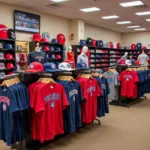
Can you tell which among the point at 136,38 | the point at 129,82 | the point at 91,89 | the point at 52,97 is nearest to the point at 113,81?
the point at 129,82

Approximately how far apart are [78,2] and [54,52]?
8.69 feet

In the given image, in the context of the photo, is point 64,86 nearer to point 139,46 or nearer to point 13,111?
point 13,111

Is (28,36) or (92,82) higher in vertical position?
(28,36)

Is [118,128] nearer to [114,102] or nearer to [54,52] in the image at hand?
[114,102]

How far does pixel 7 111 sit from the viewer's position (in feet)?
9.89

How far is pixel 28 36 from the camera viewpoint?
876 cm

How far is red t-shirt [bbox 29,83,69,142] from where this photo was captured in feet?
10.3

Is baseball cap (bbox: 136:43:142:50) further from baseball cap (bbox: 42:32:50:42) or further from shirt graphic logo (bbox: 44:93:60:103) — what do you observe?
shirt graphic logo (bbox: 44:93:60:103)

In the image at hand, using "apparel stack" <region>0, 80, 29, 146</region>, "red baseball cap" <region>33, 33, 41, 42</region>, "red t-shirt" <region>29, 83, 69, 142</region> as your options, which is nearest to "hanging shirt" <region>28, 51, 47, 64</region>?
"red t-shirt" <region>29, 83, 69, 142</region>

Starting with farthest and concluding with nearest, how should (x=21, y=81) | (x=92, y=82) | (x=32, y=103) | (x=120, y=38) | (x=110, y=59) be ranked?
1. (x=120, y=38)
2. (x=110, y=59)
3. (x=92, y=82)
4. (x=21, y=81)
5. (x=32, y=103)

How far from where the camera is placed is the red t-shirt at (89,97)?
409 centimetres

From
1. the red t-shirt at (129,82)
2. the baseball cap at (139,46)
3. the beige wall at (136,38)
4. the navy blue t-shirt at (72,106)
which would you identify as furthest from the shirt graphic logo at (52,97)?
the beige wall at (136,38)

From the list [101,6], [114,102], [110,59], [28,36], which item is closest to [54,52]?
[28,36]

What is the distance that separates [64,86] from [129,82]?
355 cm
